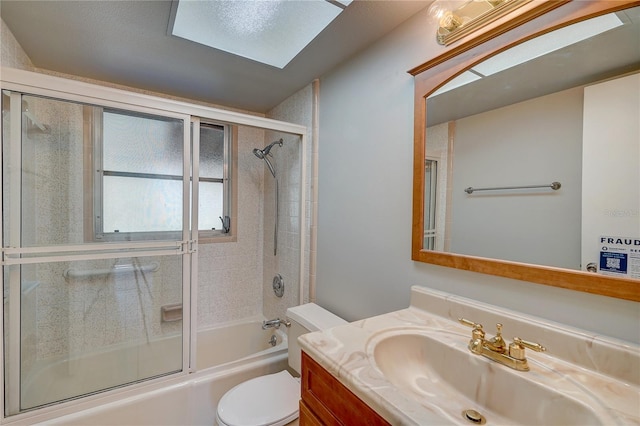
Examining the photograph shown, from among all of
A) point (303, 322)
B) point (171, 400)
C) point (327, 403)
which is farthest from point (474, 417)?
point (171, 400)

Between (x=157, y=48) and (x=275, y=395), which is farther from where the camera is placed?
(x=157, y=48)

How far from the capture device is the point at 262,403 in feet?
4.66

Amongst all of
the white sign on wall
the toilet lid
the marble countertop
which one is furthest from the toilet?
the white sign on wall

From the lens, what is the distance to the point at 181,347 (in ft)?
5.63

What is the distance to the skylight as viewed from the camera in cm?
125

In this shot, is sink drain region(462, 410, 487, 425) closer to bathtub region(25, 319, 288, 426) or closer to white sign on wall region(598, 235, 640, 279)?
white sign on wall region(598, 235, 640, 279)

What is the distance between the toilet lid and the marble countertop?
744mm

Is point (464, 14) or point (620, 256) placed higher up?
point (464, 14)

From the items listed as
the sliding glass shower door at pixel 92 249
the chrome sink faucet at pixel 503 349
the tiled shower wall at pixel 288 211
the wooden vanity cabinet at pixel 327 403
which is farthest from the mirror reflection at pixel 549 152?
the sliding glass shower door at pixel 92 249

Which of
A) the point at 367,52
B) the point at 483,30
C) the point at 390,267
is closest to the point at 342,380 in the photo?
the point at 390,267

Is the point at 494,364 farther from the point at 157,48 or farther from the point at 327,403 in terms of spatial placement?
Answer: the point at 157,48

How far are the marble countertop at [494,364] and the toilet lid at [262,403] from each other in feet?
2.44

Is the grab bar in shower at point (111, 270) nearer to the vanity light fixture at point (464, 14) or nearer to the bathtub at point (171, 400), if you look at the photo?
the bathtub at point (171, 400)

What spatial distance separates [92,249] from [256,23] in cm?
152
